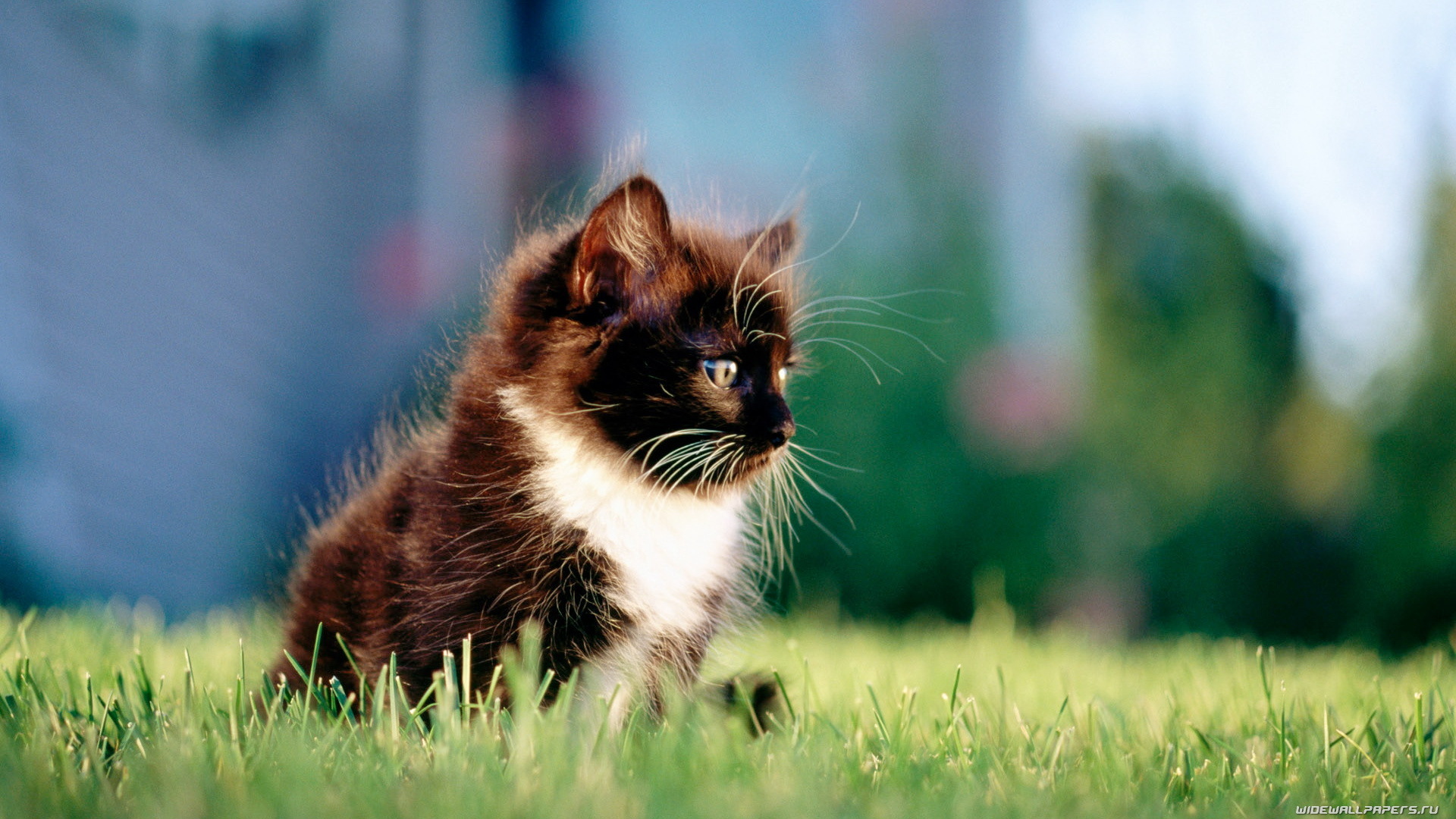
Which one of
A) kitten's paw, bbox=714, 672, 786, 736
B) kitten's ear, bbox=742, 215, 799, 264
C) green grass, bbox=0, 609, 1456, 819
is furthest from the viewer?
kitten's ear, bbox=742, 215, 799, 264

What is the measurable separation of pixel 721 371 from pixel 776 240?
0.48 m

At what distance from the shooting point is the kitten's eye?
1992 millimetres

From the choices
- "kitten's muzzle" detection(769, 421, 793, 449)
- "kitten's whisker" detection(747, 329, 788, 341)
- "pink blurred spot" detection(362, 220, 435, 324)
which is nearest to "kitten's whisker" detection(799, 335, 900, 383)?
"kitten's whisker" detection(747, 329, 788, 341)

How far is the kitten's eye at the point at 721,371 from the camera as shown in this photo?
1992mm

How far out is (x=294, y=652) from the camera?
2.19 metres

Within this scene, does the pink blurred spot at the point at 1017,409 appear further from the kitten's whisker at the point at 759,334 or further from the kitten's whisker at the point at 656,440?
the kitten's whisker at the point at 656,440

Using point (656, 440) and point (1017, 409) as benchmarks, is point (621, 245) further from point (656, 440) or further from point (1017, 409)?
point (1017, 409)

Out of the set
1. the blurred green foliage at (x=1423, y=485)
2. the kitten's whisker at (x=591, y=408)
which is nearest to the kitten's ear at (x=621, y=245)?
the kitten's whisker at (x=591, y=408)

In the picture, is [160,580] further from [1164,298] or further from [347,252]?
[1164,298]

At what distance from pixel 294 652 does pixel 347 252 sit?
11.7 feet

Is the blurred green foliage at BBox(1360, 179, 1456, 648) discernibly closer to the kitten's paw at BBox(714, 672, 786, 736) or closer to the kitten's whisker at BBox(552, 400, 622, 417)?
the kitten's paw at BBox(714, 672, 786, 736)

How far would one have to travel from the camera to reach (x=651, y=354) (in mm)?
1968

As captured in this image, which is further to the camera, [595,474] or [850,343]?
[850,343]

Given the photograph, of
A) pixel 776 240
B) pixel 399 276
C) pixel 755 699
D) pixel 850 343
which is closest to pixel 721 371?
pixel 776 240
